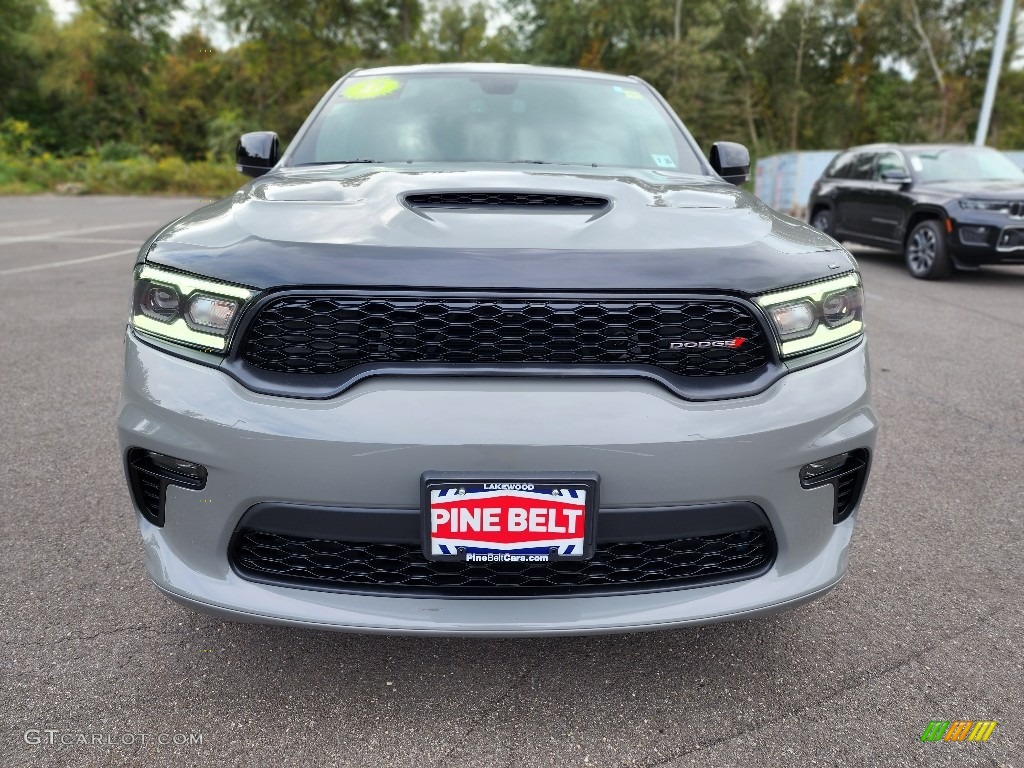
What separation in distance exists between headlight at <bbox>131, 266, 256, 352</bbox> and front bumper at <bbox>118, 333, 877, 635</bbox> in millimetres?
61

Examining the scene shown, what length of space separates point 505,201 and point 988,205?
7909 mm

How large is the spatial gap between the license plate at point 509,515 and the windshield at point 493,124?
1441 millimetres

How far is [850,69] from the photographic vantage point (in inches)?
1596

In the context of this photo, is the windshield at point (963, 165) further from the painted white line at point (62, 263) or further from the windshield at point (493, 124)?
the painted white line at point (62, 263)

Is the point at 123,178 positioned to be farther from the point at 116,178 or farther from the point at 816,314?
the point at 816,314

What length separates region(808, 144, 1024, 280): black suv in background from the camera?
7.78 metres

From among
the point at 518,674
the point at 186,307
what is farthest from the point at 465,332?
the point at 518,674

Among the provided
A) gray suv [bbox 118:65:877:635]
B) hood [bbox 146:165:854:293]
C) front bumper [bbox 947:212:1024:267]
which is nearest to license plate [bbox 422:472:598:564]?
gray suv [bbox 118:65:877:635]

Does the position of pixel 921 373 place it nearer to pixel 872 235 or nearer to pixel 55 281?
pixel 872 235

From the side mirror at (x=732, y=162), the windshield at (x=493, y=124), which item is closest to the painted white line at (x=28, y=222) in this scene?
the windshield at (x=493, y=124)

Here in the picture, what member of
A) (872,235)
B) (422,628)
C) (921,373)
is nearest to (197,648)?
(422,628)

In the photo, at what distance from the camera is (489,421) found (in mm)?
1421

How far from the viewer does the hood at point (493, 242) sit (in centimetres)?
151

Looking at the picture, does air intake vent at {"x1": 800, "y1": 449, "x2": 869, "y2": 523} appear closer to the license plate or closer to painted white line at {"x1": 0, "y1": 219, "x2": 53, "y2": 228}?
the license plate
